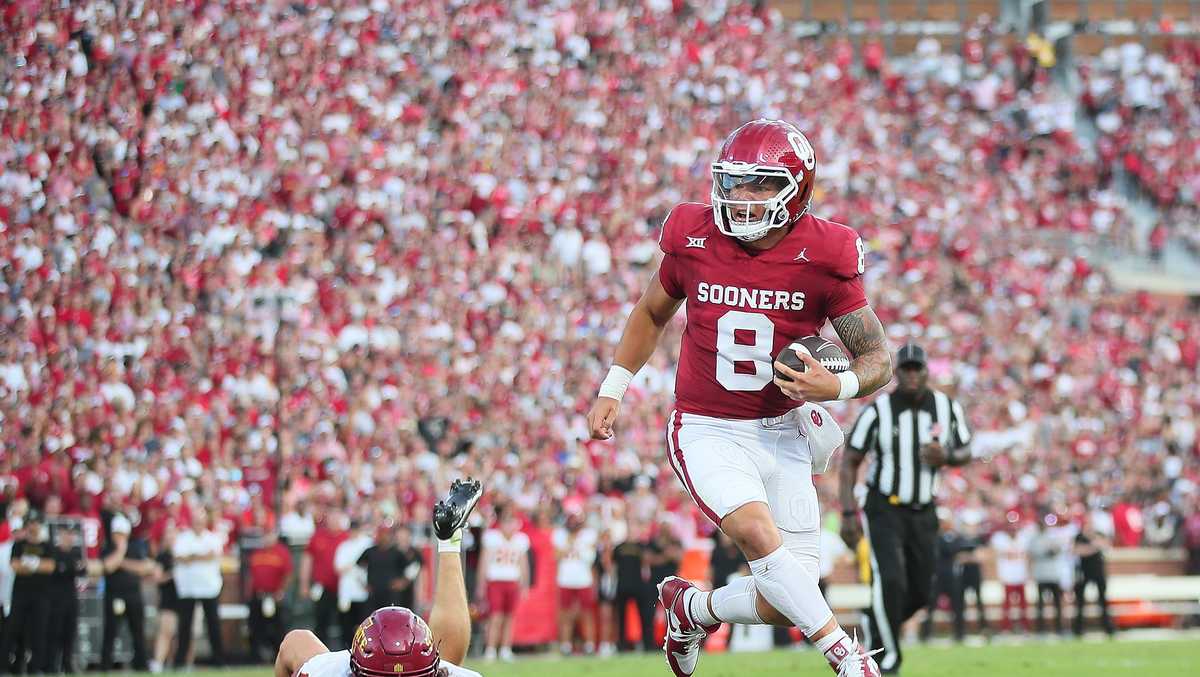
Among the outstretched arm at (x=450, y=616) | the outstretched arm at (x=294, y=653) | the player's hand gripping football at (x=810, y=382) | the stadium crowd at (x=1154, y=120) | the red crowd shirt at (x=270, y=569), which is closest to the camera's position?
the outstretched arm at (x=294, y=653)

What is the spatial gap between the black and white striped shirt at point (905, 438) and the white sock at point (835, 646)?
10.9 feet

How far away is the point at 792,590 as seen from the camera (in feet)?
20.4

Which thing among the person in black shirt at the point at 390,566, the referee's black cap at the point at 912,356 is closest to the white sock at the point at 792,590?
the referee's black cap at the point at 912,356

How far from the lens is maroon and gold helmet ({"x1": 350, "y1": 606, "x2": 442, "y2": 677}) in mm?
4875

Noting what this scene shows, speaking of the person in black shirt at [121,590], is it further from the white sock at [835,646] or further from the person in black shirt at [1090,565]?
the person in black shirt at [1090,565]

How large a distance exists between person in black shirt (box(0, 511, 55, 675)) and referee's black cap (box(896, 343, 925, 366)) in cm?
665

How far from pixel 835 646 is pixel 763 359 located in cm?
110

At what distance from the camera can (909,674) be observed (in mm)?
10391

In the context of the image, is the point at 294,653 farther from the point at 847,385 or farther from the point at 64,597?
the point at 64,597

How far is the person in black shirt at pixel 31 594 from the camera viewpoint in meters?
12.7

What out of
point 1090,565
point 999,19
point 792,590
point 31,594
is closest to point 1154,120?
point 999,19

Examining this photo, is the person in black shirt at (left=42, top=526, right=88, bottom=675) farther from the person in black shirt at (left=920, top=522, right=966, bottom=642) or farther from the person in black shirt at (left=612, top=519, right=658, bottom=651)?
the person in black shirt at (left=920, top=522, right=966, bottom=642)

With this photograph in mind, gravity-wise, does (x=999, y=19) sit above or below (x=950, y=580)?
above

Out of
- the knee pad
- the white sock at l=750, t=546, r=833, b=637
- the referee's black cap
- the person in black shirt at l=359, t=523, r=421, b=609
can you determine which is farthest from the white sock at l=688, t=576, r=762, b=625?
the person in black shirt at l=359, t=523, r=421, b=609
